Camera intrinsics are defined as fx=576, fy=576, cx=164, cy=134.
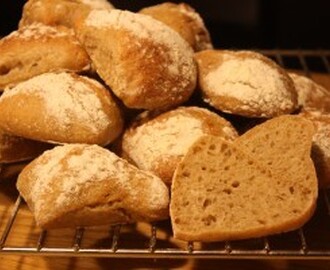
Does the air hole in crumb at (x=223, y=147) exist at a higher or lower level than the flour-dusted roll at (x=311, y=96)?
higher

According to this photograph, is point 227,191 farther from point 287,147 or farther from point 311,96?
point 311,96

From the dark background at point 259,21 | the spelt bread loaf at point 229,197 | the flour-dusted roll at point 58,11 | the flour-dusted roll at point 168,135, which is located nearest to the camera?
the spelt bread loaf at point 229,197

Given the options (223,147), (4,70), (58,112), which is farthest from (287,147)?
(4,70)

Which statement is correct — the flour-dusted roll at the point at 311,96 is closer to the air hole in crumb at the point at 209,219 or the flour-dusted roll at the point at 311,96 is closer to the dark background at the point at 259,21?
the air hole in crumb at the point at 209,219

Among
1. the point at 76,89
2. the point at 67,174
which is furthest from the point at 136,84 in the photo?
the point at 67,174

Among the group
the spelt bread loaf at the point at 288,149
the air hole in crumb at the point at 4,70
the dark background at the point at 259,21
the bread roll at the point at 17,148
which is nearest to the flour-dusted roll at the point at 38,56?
the air hole in crumb at the point at 4,70

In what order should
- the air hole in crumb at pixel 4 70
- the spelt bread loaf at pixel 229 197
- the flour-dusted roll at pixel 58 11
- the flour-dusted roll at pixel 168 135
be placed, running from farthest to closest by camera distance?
the flour-dusted roll at pixel 58 11 < the air hole in crumb at pixel 4 70 < the flour-dusted roll at pixel 168 135 < the spelt bread loaf at pixel 229 197

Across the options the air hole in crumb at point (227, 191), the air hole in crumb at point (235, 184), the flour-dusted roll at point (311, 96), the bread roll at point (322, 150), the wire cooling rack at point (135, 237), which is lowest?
the wire cooling rack at point (135, 237)

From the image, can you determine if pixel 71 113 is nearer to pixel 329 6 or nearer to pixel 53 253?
pixel 53 253
